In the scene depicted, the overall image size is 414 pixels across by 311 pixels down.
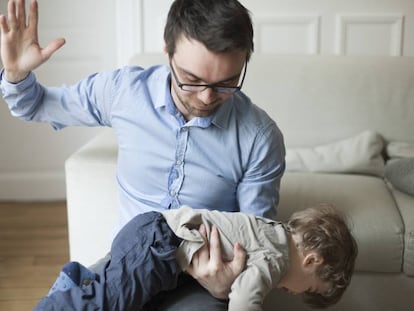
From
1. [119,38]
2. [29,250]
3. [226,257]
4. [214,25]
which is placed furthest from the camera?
[119,38]

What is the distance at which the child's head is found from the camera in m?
1.57

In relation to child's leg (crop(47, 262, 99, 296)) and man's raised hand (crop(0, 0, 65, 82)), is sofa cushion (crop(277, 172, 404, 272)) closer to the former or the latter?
child's leg (crop(47, 262, 99, 296))

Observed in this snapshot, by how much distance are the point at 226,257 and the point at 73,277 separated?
0.36 metres

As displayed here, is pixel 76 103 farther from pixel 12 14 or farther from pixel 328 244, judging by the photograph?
pixel 328 244

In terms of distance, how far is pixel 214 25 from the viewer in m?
1.41

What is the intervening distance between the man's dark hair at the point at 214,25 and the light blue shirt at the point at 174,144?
0.71 ft

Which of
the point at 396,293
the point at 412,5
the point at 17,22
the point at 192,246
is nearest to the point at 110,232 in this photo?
the point at 192,246

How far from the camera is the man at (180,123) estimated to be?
4.83 feet

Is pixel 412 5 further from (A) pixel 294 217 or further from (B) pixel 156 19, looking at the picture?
(A) pixel 294 217

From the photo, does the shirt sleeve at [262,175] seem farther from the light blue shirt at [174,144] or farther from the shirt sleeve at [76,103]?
the shirt sleeve at [76,103]

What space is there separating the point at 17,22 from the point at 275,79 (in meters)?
1.24

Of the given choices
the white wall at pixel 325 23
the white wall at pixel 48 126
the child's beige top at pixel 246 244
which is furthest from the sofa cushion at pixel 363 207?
the white wall at pixel 48 126

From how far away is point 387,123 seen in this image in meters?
2.56

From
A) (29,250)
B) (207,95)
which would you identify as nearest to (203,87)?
(207,95)
